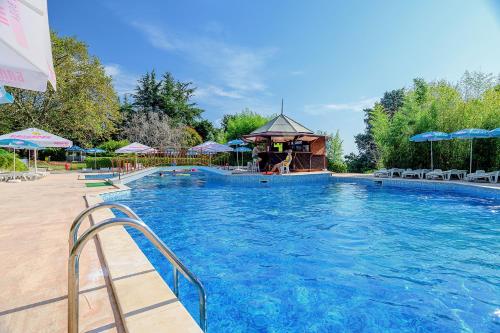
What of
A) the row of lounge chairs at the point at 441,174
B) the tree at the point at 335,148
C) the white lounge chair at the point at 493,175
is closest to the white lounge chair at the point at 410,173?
the row of lounge chairs at the point at 441,174

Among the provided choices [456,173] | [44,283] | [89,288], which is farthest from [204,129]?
[89,288]

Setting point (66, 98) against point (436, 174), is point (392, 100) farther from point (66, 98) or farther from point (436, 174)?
point (66, 98)

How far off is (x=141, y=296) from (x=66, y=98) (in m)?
21.6

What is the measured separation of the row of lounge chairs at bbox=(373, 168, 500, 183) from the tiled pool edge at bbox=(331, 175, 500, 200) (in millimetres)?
830

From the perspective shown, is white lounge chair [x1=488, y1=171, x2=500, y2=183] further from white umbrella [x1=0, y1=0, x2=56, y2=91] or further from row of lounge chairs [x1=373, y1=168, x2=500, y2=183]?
white umbrella [x1=0, y1=0, x2=56, y2=91]

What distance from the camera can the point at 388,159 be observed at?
16.7m

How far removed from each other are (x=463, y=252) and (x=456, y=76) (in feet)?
60.6

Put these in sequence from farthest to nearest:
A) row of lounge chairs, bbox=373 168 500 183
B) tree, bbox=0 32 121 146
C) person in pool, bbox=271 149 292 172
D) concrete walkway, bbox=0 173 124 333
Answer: tree, bbox=0 32 121 146 < person in pool, bbox=271 149 292 172 < row of lounge chairs, bbox=373 168 500 183 < concrete walkway, bbox=0 173 124 333

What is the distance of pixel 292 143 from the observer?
18.9m

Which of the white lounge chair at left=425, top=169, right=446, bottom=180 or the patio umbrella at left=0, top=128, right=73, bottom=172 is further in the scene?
the white lounge chair at left=425, top=169, right=446, bottom=180

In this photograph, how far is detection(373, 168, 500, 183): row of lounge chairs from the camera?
1189 cm

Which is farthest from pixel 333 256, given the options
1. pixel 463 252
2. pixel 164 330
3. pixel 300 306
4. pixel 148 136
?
pixel 148 136

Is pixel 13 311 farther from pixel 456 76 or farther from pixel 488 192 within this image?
pixel 456 76

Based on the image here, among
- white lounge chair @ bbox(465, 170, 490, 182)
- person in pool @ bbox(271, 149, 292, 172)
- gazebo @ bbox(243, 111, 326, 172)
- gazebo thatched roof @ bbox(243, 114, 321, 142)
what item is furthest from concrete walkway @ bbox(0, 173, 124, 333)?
white lounge chair @ bbox(465, 170, 490, 182)
